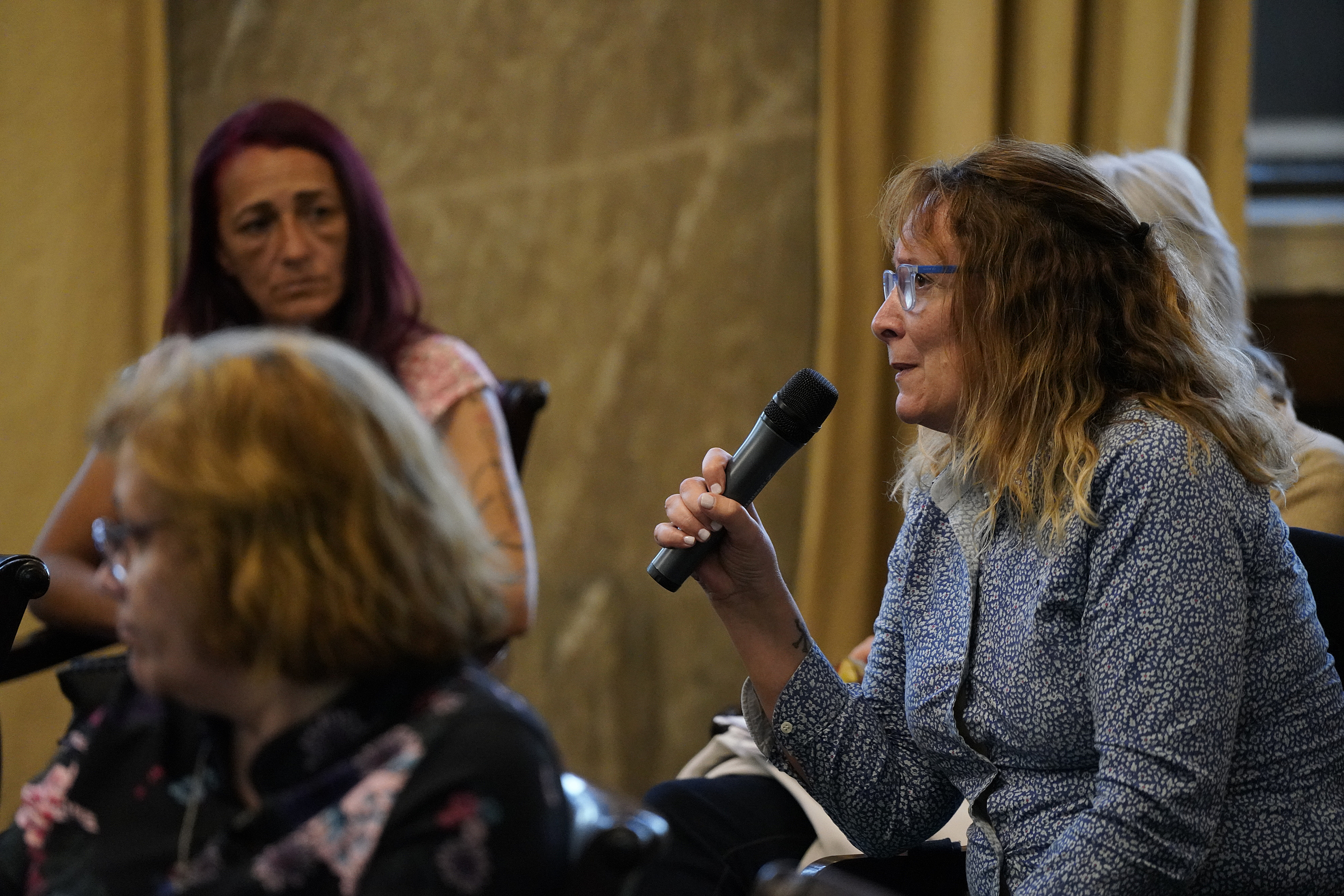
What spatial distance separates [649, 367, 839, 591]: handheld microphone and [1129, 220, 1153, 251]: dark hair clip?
33 cm

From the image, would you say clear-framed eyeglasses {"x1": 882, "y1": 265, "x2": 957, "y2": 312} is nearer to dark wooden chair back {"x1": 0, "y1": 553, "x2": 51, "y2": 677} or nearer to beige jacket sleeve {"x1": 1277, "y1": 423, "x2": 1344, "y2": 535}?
beige jacket sleeve {"x1": 1277, "y1": 423, "x2": 1344, "y2": 535}

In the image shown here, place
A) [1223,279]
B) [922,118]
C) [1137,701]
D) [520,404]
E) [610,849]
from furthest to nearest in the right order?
[922,118], [520,404], [1223,279], [1137,701], [610,849]

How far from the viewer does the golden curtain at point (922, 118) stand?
90.4 inches

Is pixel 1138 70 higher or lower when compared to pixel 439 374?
higher

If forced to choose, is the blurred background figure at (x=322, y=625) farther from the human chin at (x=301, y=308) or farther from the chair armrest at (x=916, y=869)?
the human chin at (x=301, y=308)

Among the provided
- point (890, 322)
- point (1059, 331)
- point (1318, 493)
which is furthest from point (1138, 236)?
point (1318, 493)

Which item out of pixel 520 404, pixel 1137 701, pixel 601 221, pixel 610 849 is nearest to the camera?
pixel 610 849

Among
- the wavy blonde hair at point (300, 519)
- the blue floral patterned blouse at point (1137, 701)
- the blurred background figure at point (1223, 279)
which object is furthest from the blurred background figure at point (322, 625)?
the blurred background figure at point (1223, 279)

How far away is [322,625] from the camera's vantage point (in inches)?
31.5

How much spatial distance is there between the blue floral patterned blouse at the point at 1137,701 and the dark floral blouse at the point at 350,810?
534mm

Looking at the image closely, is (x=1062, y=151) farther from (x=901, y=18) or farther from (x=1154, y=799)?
(x=901, y=18)

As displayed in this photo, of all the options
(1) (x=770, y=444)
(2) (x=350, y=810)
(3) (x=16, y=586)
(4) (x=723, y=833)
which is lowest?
(4) (x=723, y=833)

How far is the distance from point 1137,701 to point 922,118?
1.58 metres

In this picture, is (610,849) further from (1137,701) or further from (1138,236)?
(1138,236)
